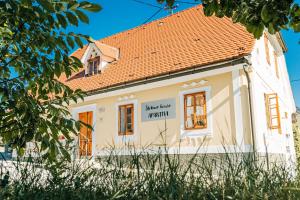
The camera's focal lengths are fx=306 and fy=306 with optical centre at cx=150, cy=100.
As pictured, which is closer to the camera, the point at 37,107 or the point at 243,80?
the point at 37,107

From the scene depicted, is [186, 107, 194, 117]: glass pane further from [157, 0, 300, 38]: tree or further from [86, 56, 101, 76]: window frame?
[157, 0, 300, 38]: tree

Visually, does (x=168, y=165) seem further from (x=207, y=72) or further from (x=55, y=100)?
(x=207, y=72)

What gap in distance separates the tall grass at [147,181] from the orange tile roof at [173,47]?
7.08 metres

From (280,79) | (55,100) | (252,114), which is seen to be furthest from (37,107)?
(280,79)

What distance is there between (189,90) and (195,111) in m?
0.76

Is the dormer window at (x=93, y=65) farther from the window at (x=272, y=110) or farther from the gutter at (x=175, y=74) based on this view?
the window at (x=272, y=110)

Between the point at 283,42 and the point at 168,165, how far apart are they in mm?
14633

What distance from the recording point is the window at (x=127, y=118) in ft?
39.8

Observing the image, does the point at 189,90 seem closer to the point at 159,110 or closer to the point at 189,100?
the point at 189,100

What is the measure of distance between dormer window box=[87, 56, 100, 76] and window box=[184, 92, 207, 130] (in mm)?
5735

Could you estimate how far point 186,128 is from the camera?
10516mm

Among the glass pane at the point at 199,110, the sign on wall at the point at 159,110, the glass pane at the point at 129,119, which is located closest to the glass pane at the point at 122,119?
the glass pane at the point at 129,119

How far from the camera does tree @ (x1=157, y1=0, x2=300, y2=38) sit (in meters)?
2.37

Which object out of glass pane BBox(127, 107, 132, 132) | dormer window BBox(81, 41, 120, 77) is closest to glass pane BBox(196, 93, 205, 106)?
glass pane BBox(127, 107, 132, 132)
